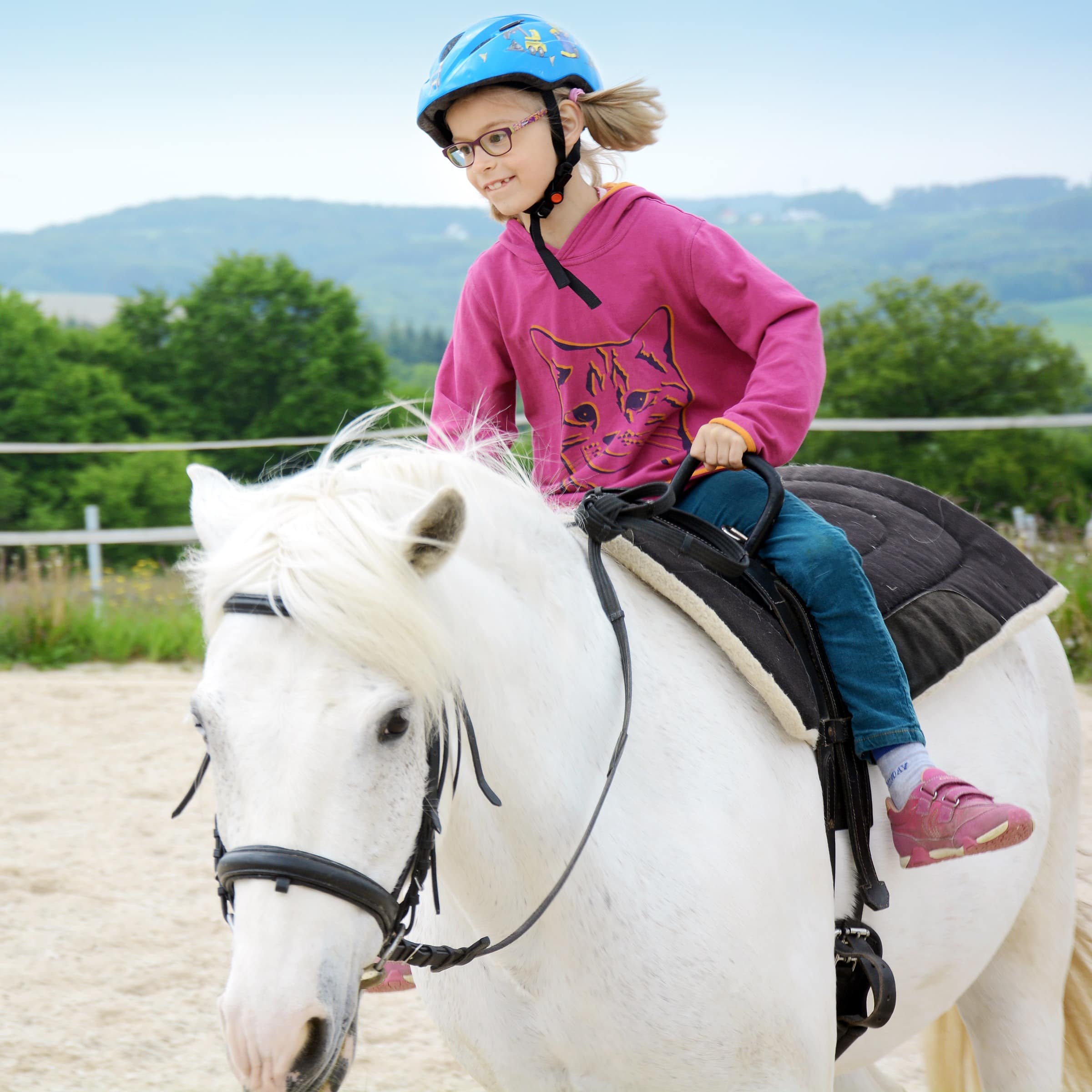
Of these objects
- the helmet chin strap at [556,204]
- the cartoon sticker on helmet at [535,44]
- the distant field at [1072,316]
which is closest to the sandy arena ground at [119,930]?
the helmet chin strap at [556,204]

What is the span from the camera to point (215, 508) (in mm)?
1519

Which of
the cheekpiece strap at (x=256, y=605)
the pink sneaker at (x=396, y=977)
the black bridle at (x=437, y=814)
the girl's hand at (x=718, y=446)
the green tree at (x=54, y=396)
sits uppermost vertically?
the girl's hand at (x=718, y=446)

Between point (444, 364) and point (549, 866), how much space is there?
1210 mm

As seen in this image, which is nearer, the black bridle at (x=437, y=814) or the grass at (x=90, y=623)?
the black bridle at (x=437, y=814)

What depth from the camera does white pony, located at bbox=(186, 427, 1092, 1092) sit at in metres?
1.22

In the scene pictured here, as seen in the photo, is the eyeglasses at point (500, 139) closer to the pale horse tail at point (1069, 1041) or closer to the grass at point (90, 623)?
the pale horse tail at point (1069, 1041)

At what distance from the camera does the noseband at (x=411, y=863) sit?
3.92 ft

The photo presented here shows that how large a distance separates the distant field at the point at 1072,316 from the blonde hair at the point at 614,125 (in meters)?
86.8

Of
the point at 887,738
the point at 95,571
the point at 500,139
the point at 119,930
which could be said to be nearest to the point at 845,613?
the point at 887,738

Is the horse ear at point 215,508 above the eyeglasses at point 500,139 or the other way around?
the other way around

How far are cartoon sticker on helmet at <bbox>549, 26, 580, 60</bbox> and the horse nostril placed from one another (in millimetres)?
1733

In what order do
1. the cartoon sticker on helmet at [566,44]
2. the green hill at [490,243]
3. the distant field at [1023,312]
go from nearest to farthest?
the cartoon sticker on helmet at [566,44] < the distant field at [1023,312] < the green hill at [490,243]

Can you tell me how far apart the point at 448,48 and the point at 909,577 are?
1.39 metres

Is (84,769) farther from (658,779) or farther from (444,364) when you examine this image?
A: (658,779)
